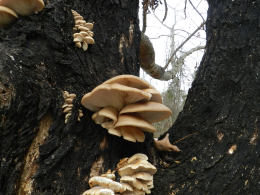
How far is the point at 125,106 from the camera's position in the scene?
1534 millimetres

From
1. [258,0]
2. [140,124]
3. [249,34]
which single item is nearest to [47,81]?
[140,124]

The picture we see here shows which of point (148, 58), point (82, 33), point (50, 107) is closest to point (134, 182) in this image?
point (50, 107)

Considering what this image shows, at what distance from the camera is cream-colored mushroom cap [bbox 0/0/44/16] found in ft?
4.78

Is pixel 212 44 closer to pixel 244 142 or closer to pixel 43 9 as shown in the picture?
pixel 244 142

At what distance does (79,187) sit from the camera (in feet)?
4.46

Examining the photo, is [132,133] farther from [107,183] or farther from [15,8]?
[15,8]

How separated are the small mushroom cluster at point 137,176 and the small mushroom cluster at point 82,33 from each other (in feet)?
2.67

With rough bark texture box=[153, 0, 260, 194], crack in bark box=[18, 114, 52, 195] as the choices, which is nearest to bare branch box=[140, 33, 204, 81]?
rough bark texture box=[153, 0, 260, 194]

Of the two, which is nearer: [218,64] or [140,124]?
[140,124]

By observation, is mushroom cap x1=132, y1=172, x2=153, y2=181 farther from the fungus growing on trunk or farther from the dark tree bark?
the fungus growing on trunk

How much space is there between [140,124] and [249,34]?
1051mm

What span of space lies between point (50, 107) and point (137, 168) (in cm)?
60

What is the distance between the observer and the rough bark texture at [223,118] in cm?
139

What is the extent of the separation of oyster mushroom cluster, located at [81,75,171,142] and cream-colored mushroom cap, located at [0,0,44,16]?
66 cm
